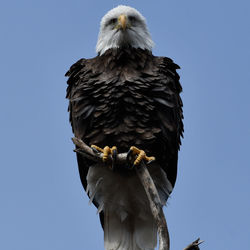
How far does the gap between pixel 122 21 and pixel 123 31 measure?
0.13 m

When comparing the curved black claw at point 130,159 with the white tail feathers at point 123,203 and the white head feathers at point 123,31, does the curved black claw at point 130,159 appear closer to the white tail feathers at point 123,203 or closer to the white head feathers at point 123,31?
Result: the white tail feathers at point 123,203

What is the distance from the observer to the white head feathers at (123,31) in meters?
7.83

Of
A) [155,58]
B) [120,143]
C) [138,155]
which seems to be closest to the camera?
[138,155]

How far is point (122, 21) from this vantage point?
7.85 metres

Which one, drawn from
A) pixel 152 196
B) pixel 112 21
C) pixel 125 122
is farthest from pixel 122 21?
pixel 152 196

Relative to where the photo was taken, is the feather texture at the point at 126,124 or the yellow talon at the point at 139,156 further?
the feather texture at the point at 126,124

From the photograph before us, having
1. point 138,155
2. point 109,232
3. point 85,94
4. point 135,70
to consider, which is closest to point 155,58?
point 135,70

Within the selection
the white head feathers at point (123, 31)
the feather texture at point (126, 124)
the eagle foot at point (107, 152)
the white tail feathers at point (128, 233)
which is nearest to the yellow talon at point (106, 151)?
the eagle foot at point (107, 152)

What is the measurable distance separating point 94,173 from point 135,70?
135 cm

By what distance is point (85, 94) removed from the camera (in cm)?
750

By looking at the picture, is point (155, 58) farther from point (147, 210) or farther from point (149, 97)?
point (147, 210)

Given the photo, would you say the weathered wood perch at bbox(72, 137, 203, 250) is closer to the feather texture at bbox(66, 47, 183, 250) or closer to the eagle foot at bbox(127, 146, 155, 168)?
the eagle foot at bbox(127, 146, 155, 168)

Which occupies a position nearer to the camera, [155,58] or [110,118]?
[110,118]

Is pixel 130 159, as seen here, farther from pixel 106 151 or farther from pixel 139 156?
pixel 106 151
